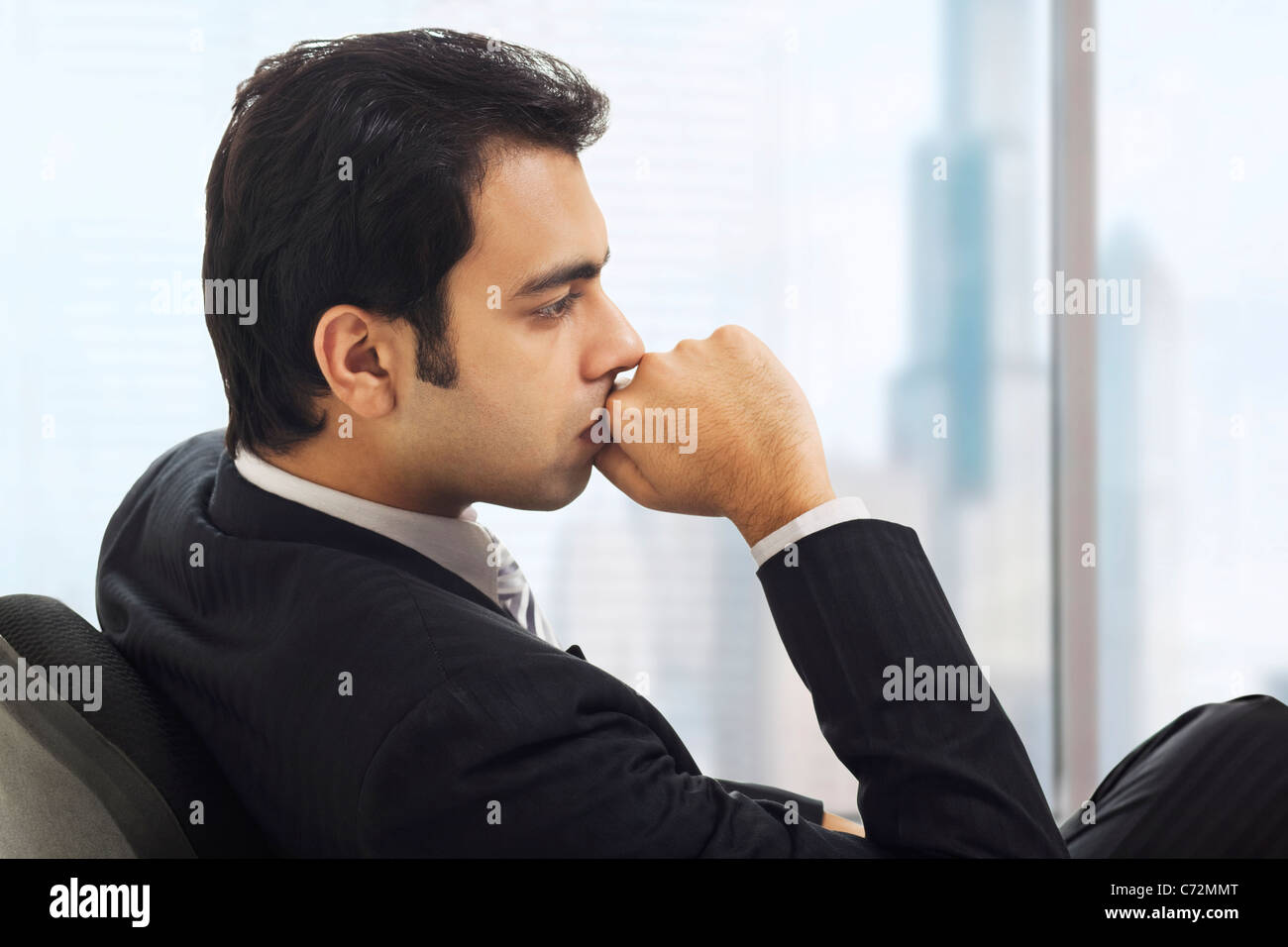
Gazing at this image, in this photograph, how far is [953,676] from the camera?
0.79 meters

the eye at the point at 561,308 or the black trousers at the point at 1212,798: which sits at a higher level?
the eye at the point at 561,308

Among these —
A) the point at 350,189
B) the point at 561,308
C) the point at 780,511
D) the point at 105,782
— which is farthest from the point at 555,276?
the point at 105,782

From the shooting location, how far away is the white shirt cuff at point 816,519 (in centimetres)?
86

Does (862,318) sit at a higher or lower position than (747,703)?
higher

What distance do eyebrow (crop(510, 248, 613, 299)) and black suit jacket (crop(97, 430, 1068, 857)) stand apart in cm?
25

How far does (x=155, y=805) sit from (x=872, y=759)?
0.53 m

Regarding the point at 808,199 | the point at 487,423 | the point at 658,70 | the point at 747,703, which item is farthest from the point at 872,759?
the point at 658,70

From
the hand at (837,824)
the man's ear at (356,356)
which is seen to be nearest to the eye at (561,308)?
the man's ear at (356,356)

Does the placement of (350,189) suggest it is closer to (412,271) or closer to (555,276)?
(412,271)

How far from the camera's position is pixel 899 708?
0.79 meters

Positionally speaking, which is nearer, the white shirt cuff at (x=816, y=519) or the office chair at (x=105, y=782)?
the office chair at (x=105, y=782)

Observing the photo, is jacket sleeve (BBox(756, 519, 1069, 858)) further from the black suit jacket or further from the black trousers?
the black trousers

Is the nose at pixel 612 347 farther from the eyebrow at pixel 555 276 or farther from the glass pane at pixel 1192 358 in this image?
the glass pane at pixel 1192 358
